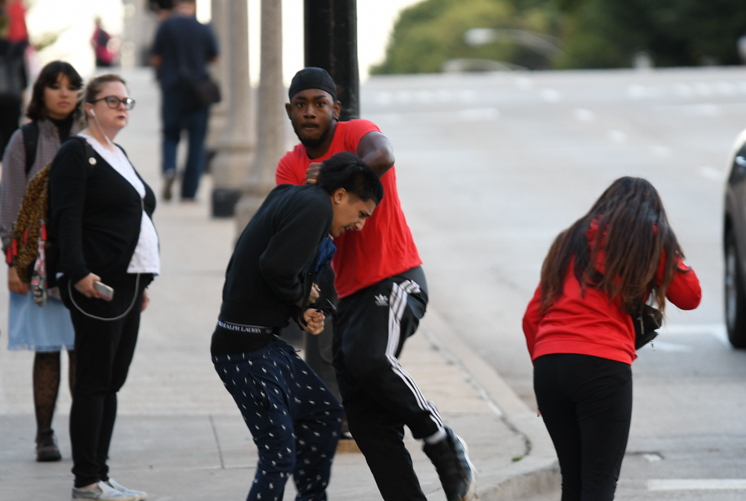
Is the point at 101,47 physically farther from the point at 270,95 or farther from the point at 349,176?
the point at 349,176

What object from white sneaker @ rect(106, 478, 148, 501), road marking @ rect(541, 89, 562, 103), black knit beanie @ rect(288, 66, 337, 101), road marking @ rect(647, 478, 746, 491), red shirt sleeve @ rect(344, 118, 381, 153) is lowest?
road marking @ rect(541, 89, 562, 103)

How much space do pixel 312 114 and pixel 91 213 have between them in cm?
118

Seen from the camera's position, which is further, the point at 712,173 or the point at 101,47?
the point at 101,47

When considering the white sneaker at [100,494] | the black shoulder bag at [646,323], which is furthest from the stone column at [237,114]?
the black shoulder bag at [646,323]

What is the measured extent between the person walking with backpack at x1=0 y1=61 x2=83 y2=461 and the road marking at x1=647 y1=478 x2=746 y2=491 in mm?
2985

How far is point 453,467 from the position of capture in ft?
15.4

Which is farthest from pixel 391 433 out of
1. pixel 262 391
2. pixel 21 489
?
pixel 21 489

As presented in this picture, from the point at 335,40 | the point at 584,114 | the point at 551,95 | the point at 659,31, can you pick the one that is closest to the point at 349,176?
the point at 335,40

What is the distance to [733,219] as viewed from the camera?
897cm

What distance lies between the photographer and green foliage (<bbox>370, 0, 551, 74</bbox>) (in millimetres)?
125375

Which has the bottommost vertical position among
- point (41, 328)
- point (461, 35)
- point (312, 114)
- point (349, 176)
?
point (461, 35)

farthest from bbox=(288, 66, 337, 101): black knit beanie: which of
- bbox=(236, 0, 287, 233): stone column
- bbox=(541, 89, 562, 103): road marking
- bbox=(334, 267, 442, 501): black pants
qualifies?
bbox=(541, 89, 562, 103): road marking

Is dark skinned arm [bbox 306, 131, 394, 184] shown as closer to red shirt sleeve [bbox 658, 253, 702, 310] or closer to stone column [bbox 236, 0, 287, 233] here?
red shirt sleeve [bbox 658, 253, 702, 310]

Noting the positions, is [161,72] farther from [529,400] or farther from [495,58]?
[495,58]
